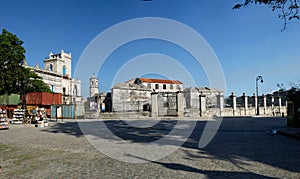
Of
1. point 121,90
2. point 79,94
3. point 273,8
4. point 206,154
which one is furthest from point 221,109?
point 79,94

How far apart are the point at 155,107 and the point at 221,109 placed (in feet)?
32.1

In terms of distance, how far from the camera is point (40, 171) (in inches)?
195

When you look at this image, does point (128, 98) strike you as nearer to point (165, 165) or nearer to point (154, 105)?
point (154, 105)

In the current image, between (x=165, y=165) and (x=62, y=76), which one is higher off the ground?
(x=62, y=76)

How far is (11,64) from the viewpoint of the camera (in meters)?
27.5

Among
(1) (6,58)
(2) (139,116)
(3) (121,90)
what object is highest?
(1) (6,58)

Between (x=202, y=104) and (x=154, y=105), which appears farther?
(x=202, y=104)

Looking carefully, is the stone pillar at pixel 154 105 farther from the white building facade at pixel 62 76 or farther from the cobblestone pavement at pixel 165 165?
the white building facade at pixel 62 76

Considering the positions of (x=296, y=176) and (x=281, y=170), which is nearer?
(x=296, y=176)

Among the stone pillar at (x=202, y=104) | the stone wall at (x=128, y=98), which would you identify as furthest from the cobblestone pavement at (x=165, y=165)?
the stone wall at (x=128, y=98)

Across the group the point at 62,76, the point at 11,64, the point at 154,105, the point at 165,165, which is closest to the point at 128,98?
the point at 154,105

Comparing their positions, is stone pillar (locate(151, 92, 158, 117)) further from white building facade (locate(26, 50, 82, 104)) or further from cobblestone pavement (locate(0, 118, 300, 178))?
white building facade (locate(26, 50, 82, 104))

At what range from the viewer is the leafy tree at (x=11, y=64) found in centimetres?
2620

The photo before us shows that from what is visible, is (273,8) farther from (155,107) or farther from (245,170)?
(155,107)
